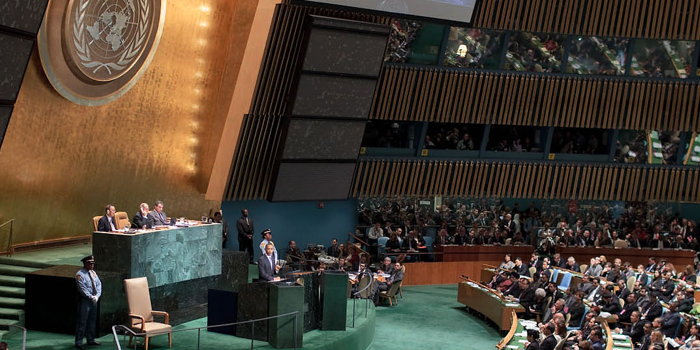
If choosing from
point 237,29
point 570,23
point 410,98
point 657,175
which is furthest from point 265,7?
point 657,175

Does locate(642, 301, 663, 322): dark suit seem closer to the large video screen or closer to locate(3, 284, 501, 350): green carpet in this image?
locate(3, 284, 501, 350): green carpet

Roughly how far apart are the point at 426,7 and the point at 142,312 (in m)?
8.68

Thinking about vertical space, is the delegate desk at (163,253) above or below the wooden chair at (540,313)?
above

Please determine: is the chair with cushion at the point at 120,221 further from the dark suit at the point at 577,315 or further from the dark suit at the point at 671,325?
the dark suit at the point at 671,325

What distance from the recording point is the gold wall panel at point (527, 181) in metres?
20.3

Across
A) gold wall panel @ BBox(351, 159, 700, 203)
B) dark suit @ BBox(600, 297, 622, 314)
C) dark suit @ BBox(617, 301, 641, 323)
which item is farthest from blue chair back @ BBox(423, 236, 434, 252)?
dark suit @ BBox(617, 301, 641, 323)

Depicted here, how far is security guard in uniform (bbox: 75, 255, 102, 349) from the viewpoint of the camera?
10.2 m

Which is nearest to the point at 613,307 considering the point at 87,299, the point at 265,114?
the point at 265,114

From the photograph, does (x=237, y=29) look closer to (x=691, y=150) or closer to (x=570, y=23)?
(x=570, y=23)

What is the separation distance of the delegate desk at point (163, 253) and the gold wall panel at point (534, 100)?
7667mm

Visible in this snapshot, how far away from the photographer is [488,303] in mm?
15633

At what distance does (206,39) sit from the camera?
51.2 ft

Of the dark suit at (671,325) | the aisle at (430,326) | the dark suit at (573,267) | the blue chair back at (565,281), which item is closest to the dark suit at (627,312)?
the dark suit at (671,325)

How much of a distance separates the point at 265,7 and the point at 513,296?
6926 millimetres
